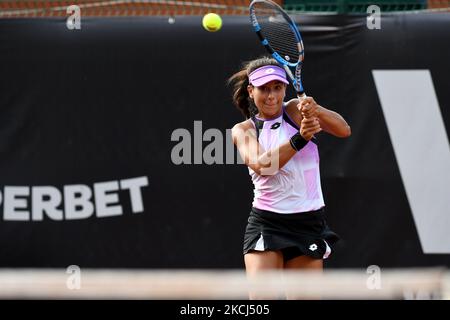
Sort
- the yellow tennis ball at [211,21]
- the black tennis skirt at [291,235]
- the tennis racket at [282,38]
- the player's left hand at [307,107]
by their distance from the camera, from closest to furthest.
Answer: the player's left hand at [307,107] < the black tennis skirt at [291,235] < the tennis racket at [282,38] < the yellow tennis ball at [211,21]

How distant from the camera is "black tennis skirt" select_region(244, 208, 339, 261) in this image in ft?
15.9

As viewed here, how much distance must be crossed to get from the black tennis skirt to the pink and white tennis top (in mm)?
42

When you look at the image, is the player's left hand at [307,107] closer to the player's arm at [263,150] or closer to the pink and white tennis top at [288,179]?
the player's arm at [263,150]

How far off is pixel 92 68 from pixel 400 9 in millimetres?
2696

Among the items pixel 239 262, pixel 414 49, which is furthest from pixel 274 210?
pixel 414 49

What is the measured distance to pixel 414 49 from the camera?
6.34 meters

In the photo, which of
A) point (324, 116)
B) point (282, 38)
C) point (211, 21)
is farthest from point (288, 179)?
point (211, 21)

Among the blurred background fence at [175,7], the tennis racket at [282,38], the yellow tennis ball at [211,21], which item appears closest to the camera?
the tennis racket at [282,38]

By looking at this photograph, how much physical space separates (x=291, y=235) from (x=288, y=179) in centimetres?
29

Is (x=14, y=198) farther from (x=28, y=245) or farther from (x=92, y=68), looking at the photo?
(x=92, y=68)

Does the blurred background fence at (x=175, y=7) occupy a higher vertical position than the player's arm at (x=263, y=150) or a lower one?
higher

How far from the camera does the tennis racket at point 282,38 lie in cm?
502

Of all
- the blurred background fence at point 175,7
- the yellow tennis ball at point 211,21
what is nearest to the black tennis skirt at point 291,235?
the yellow tennis ball at point 211,21
